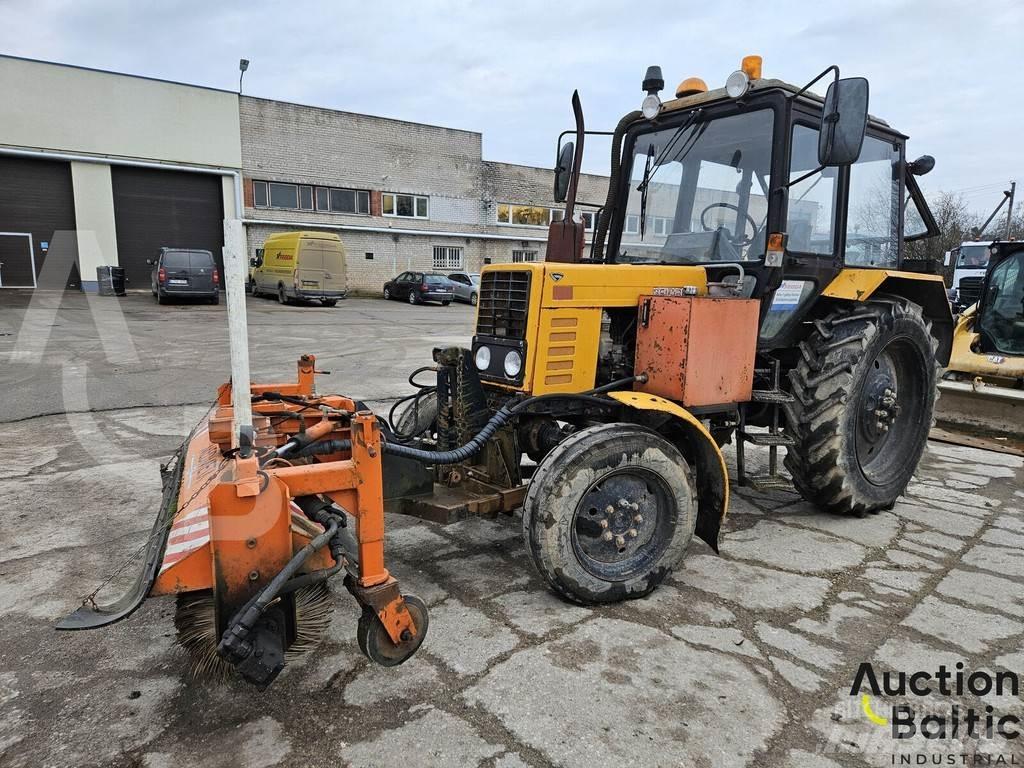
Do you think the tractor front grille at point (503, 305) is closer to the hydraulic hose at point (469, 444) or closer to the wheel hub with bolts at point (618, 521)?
the hydraulic hose at point (469, 444)

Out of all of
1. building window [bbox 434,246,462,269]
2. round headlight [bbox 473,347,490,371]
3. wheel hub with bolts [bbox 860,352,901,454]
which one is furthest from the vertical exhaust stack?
building window [bbox 434,246,462,269]

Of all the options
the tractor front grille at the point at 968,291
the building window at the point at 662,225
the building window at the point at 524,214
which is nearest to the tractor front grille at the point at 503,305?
the building window at the point at 662,225

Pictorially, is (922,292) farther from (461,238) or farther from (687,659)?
(461,238)

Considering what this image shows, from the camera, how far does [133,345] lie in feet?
41.7

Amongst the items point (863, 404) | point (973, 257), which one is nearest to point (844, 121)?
point (863, 404)

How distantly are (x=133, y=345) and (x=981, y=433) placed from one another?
1336 centimetres

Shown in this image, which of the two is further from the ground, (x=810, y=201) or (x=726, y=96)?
(x=726, y=96)

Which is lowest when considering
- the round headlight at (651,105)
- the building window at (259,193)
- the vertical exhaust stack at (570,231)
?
the vertical exhaust stack at (570,231)

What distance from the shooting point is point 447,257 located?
3194cm

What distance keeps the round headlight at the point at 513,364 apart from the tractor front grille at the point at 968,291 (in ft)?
49.8

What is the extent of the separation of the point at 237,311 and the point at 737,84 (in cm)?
316

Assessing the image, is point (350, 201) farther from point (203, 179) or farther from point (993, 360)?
point (993, 360)

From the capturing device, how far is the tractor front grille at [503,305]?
11.9 feet

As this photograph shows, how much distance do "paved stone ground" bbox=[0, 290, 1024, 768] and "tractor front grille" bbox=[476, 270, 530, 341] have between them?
1.34m
